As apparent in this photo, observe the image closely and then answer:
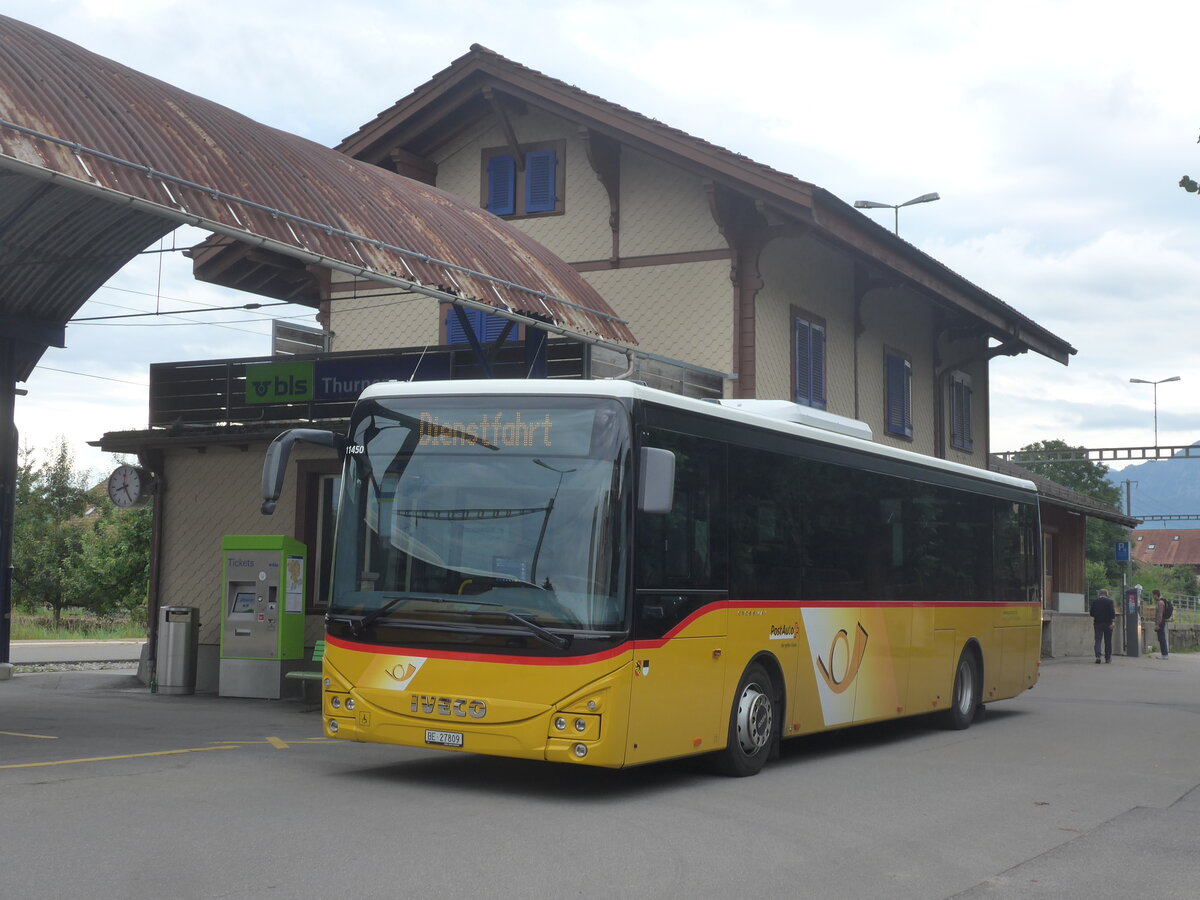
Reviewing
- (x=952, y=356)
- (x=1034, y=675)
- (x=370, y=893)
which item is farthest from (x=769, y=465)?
(x=952, y=356)

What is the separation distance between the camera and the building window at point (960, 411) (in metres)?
30.6

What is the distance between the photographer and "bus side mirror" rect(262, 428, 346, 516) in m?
10.0

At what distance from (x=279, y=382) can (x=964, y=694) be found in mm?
9843

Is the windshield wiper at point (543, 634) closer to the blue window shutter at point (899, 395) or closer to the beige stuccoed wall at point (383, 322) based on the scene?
the beige stuccoed wall at point (383, 322)

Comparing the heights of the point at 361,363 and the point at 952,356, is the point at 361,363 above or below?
below

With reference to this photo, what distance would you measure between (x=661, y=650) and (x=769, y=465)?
2386 millimetres

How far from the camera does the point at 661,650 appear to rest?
32.5ft

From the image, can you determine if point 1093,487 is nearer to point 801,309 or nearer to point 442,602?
point 801,309

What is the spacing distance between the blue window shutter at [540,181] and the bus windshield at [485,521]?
44.8 feet

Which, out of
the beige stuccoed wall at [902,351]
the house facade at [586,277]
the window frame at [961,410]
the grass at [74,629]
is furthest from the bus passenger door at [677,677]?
the grass at [74,629]

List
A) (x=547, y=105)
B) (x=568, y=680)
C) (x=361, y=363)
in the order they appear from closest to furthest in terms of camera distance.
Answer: (x=568, y=680), (x=361, y=363), (x=547, y=105)

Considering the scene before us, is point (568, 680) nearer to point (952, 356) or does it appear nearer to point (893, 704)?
point (893, 704)

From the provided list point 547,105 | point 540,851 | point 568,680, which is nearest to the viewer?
point 540,851

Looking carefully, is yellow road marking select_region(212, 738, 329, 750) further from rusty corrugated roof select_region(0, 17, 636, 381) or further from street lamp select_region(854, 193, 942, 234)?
street lamp select_region(854, 193, 942, 234)
